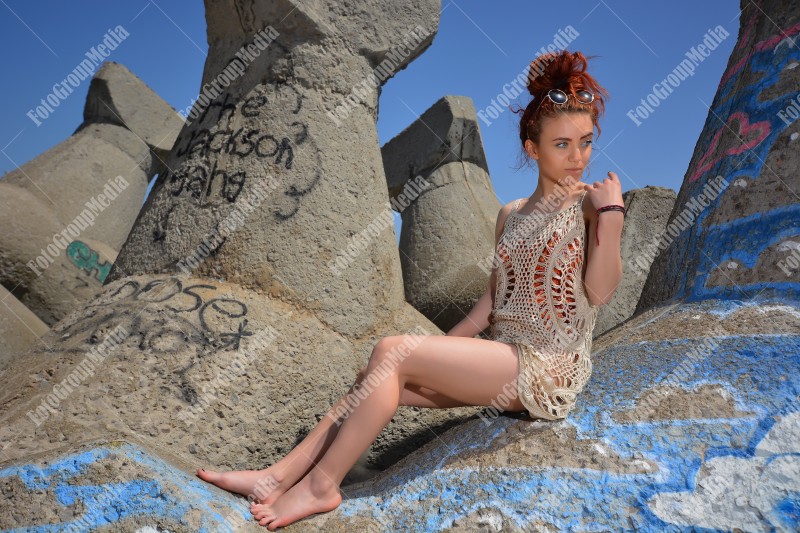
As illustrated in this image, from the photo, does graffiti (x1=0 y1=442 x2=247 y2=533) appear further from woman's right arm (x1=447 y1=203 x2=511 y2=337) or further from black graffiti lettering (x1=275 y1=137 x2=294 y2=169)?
black graffiti lettering (x1=275 y1=137 x2=294 y2=169)

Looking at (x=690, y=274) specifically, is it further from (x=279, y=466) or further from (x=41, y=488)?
(x=41, y=488)

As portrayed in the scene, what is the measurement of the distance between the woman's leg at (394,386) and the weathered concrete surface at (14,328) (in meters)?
2.44

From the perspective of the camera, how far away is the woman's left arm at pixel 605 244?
175 centimetres

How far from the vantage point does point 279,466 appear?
186 cm

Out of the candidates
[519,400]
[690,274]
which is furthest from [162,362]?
[690,274]

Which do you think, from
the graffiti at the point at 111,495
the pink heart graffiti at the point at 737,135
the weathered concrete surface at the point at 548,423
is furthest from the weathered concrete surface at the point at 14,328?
the pink heart graffiti at the point at 737,135

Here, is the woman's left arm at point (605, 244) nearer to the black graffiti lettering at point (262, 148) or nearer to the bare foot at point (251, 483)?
the bare foot at point (251, 483)

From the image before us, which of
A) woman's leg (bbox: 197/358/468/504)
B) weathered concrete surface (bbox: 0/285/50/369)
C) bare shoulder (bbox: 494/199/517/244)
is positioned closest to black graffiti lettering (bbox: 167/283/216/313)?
woman's leg (bbox: 197/358/468/504)

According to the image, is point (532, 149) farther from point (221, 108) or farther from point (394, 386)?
point (221, 108)

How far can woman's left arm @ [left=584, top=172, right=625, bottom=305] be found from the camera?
1.75 meters

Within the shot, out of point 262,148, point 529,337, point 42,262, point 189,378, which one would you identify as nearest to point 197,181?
point 262,148

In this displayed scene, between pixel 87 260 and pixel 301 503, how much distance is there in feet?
12.8

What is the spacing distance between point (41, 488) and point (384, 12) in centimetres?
→ 234

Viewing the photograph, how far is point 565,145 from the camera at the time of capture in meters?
1.91
